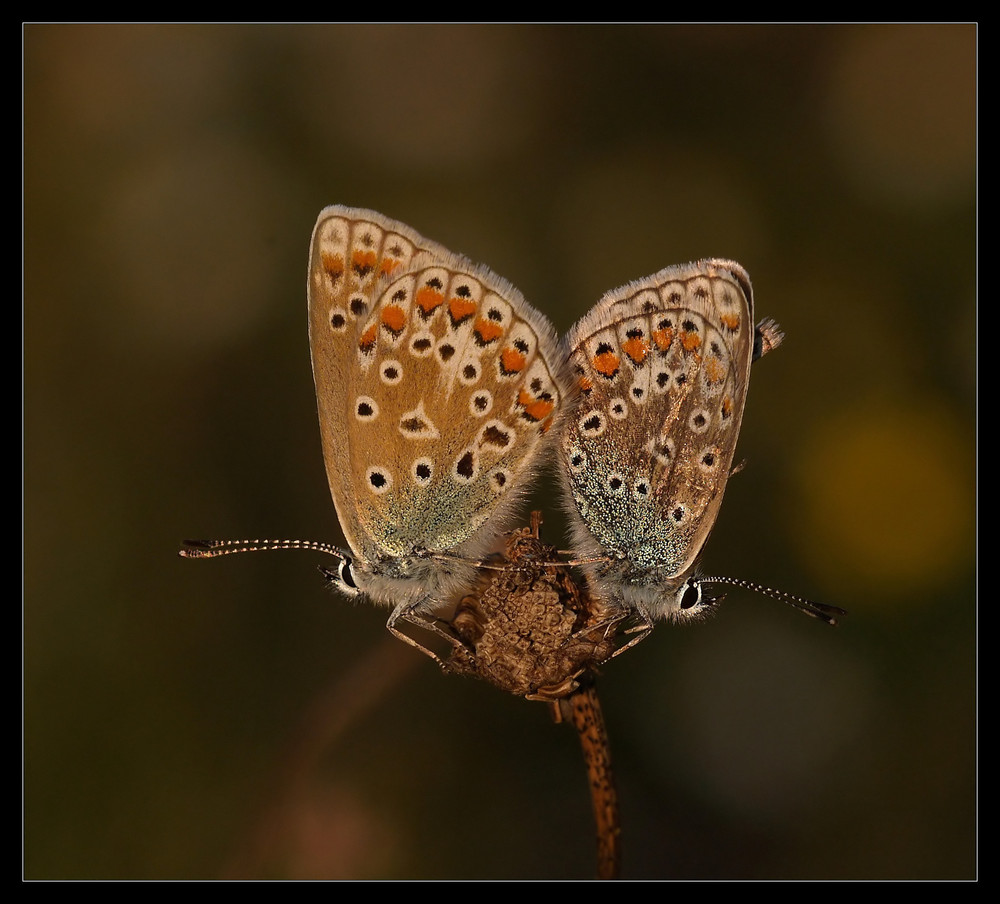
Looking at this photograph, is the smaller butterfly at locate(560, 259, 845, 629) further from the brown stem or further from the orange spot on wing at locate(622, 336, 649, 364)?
the brown stem

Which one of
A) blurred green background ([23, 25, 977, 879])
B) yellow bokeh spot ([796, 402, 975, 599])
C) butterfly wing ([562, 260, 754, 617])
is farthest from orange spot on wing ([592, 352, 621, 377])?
yellow bokeh spot ([796, 402, 975, 599])

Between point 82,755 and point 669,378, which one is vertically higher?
point 669,378

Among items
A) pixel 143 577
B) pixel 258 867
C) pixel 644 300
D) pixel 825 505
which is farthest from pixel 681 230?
pixel 258 867

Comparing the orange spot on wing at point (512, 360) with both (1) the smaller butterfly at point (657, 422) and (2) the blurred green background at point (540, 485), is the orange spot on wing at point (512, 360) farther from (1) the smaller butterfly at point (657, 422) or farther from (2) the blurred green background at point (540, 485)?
(2) the blurred green background at point (540, 485)

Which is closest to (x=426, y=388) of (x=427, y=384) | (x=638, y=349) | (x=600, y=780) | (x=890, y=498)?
(x=427, y=384)

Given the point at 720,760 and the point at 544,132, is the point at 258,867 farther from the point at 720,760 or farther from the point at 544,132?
the point at 544,132

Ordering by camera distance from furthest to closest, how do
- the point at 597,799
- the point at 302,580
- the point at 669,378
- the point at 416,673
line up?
the point at 302,580
the point at 416,673
the point at 669,378
the point at 597,799

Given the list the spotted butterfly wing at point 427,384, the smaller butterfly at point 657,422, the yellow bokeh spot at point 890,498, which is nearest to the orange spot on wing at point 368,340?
the spotted butterfly wing at point 427,384
